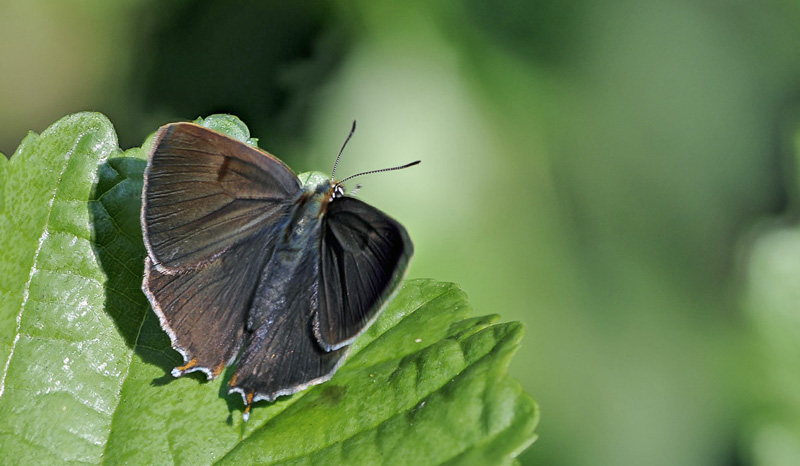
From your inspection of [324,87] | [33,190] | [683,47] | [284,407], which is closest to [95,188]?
[33,190]

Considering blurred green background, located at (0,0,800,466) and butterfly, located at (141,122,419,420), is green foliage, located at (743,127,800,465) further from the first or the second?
butterfly, located at (141,122,419,420)

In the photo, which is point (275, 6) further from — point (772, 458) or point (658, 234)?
point (772, 458)

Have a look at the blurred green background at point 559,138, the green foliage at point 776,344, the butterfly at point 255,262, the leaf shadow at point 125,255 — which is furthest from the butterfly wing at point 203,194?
the green foliage at point 776,344

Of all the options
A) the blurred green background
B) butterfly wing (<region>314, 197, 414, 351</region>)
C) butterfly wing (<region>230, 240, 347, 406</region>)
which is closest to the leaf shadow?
butterfly wing (<region>230, 240, 347, 406</region>)

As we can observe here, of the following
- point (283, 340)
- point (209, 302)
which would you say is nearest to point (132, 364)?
point (209, 302)

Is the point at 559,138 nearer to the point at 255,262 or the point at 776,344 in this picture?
the point at 776,344

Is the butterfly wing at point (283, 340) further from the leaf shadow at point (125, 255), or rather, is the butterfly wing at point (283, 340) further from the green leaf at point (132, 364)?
the leaf shadow at point (125, 255)

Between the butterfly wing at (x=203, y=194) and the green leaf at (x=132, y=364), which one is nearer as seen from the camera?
the green leaf at (x=132, y=364)
